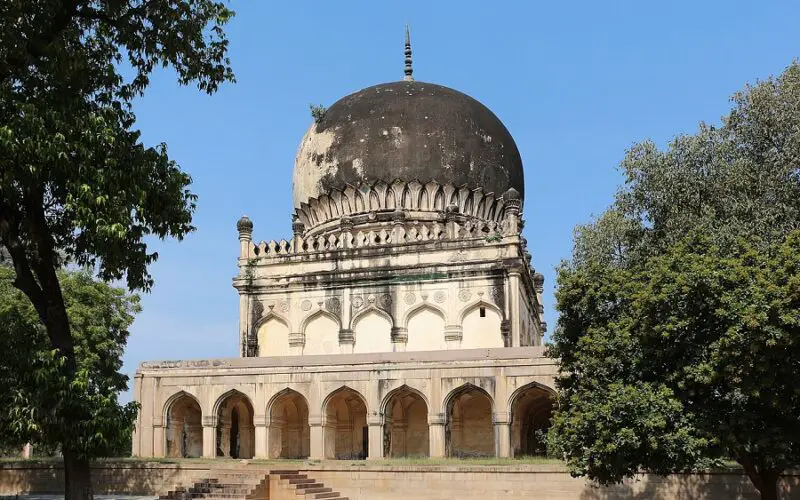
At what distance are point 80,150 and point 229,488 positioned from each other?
31.3 feet

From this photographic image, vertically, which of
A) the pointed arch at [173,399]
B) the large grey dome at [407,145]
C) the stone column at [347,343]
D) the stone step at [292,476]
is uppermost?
the large grey dome at [407,145]

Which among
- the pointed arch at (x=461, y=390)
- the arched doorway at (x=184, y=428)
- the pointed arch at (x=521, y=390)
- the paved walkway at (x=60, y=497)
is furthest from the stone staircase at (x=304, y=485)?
the arched doorway at (x=184, y=428)

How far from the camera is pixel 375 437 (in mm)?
23031

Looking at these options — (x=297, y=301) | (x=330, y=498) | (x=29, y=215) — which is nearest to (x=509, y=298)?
(x=297, y=301)

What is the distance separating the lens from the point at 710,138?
2039 centimetres

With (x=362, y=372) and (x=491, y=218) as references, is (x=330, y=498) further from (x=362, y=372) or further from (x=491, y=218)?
(x=491, y=218)

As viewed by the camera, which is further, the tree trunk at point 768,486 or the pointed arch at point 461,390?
the pointed arch at point 461,390

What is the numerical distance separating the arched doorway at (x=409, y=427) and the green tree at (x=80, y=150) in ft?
41.6

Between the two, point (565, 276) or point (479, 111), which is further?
point (479, 111)

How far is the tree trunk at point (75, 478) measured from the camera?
12547mm

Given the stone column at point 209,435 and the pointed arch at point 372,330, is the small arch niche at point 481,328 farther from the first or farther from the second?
the stone column at point 209,435

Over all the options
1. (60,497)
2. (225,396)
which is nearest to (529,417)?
(225,396)

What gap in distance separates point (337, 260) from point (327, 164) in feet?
13.7

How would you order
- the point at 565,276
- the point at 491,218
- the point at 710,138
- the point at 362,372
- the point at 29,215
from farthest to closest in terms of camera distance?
the point at 491,218 → the point at 362,372 → the point at 710,138 → the point at 565,276 → the point at 29,215
